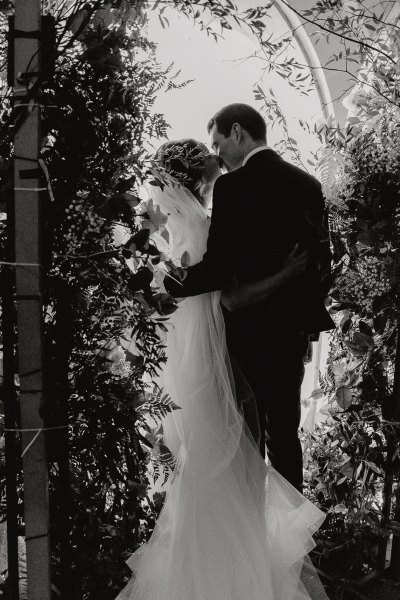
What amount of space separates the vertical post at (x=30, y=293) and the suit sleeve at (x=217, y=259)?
70 cm

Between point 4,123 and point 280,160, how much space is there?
1191mm

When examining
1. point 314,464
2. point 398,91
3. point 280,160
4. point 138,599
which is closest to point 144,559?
point 138,599

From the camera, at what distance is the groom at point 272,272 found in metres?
2.21

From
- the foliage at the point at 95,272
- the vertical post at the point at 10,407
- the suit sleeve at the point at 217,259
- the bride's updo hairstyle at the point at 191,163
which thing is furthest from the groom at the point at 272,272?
the vertical post at the point at 10,407

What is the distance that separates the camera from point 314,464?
2.57 meters

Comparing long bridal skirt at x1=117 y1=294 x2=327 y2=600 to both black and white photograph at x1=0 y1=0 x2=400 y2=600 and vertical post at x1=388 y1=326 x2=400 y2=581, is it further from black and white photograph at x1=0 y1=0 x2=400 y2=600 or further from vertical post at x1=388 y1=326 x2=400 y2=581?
vertical post at x1=388 y1=326 x2=400 y2=581

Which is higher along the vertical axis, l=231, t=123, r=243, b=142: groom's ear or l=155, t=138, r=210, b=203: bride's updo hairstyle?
l=231, t=123, r=243, b=142: groom's ear

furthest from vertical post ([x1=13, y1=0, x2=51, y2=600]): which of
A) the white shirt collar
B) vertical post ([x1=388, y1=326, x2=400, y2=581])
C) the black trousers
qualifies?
vertical post ([x1=388, y1=326, x2=400, y2=581])

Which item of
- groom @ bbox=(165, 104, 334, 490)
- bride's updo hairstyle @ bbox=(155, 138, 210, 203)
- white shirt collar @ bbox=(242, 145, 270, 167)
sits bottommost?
groom @ bbox=(165, 104, 334, 490)

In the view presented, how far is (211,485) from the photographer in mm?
2062

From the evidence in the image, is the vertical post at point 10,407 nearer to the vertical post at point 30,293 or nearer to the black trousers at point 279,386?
the vertical post at point 30,293

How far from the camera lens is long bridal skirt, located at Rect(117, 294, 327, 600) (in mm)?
1924

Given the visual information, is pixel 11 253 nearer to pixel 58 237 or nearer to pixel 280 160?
pixel 58 237

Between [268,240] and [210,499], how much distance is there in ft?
3.08
